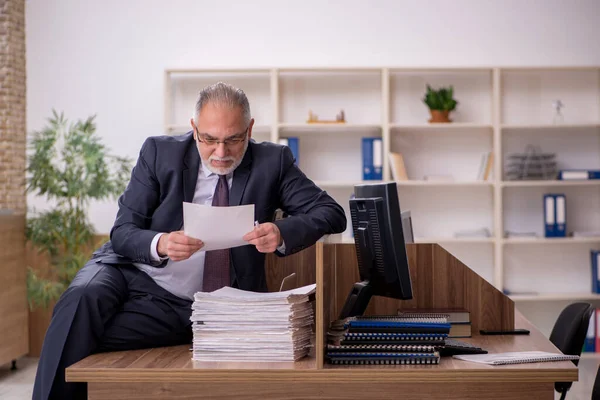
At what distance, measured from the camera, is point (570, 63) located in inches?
251

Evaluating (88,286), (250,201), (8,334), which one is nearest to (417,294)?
(250,201)

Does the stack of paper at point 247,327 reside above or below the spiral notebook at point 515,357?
above

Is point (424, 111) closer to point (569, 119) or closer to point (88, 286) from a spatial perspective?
point (569, 119)

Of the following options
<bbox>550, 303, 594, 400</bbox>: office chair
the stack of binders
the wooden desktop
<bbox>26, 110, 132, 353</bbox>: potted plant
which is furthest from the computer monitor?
<bbox>26, 110, 132, 353</bbox>: potted plant

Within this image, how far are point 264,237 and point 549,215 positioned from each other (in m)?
4.37

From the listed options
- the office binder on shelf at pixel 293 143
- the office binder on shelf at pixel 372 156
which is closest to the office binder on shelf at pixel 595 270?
the office binder on shelf at pixel 372 156

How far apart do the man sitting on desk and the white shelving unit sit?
3666 millimetres

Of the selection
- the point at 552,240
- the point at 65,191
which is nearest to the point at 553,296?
the point at 552,240

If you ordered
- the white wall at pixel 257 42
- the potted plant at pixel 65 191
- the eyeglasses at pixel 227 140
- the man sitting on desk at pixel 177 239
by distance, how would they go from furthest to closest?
the white wall at pixel 257 42, the potted plant at pixel 65 191, the eyeglasses at pixel 227 140, the man sitting on desk at pixel 177 239

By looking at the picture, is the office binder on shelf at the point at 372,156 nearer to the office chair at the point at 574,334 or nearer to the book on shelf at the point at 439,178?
the book on shelf at the point at 439,178

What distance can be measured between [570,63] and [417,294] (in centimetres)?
437

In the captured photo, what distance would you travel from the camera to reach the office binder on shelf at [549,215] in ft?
20.2

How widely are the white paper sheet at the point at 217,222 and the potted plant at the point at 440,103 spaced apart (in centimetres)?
420

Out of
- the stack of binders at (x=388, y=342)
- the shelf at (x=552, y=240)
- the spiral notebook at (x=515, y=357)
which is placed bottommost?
the spiral notebook at (x=515, y=357)
